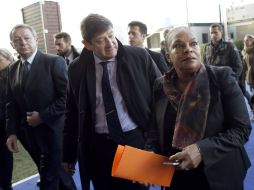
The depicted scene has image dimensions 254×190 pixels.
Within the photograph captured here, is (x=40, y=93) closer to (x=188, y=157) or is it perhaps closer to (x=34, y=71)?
(x=34, y=71)

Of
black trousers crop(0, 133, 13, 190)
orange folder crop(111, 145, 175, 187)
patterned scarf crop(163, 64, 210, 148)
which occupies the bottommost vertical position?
black trousers crop(0, 133, 13, 190)

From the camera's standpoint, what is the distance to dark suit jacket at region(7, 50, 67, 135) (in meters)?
2.95

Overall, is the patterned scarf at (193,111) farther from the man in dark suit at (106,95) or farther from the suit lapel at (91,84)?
the suit lapel at (91,84)

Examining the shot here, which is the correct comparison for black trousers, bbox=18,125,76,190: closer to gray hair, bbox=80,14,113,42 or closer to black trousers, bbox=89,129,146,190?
black trousers, bbox=89,129,146,190

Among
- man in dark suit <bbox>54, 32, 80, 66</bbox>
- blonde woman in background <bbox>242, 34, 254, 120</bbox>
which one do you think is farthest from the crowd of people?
blonde woman in background <bbox>242, 34, 254, 120</bbox>

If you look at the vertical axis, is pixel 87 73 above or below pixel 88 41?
below

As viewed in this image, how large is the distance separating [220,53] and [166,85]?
4.00 m

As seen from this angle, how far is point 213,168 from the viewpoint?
1528mm

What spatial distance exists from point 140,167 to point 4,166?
262 centimetres

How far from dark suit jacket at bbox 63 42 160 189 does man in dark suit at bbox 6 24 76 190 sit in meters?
0.74

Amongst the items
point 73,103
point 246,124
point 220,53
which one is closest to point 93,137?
point 73,103

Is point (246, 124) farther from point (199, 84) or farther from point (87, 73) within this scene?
point (87, 73)

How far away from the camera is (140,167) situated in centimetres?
149

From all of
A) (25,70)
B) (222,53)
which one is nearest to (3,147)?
(25,70)
